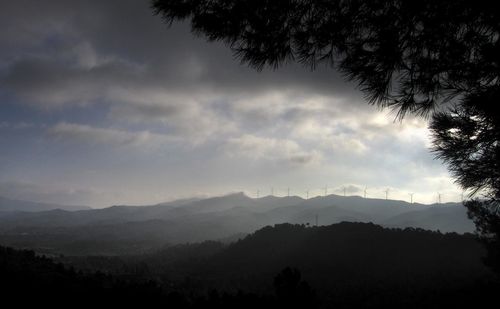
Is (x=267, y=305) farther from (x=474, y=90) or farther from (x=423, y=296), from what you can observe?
(x=423, y=296)

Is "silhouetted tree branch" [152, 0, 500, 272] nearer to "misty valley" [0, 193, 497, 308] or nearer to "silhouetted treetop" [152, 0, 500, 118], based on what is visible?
"silhouetted treetop" [152, 0, 500, 118]

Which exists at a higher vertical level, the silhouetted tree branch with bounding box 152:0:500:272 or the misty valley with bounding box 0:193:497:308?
the silhouetted tree branch with bounding box 152:0:500:272

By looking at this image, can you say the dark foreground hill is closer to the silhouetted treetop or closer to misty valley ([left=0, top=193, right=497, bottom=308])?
misty valley ([left=0, top=193, right=497, bottom=308])

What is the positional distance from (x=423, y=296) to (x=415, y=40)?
28.5 metres

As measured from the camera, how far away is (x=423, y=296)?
92.3 ft

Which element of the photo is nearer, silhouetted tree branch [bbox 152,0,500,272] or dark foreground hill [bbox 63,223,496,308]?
silhouetted tree branch [bbox 152,0,500,272]

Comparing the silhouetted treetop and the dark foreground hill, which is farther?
the dark foreground hill

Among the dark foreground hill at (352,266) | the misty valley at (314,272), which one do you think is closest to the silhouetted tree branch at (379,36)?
the misty valley at (314,272)

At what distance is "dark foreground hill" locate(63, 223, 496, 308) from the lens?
99.3 ft

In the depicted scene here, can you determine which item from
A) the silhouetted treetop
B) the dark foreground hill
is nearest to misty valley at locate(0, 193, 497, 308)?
the dark foreground hill

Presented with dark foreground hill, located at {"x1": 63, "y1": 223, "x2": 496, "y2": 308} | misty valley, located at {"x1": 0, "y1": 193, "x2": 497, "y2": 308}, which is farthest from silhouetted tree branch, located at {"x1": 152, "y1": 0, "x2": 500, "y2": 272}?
dark foreground hill, located at {"x1": 63, "y1": 223, "x2": 496, "y2": 308}

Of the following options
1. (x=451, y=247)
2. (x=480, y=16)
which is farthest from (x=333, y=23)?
(x=451, y=247)

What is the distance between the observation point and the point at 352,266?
47250 millimetres

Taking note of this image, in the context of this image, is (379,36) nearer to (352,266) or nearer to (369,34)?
(369,34)
